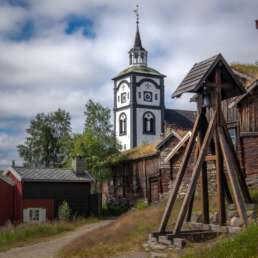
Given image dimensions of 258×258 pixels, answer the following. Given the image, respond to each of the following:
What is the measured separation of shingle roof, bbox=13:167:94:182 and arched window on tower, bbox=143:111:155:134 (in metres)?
44.0

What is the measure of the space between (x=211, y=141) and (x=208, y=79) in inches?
76.4

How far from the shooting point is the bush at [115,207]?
3928 centimetres

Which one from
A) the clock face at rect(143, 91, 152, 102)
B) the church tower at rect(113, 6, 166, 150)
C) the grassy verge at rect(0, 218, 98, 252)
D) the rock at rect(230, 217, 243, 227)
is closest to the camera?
the rock at rect(230, 217, 243, 227)

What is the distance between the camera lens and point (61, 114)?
63906mm

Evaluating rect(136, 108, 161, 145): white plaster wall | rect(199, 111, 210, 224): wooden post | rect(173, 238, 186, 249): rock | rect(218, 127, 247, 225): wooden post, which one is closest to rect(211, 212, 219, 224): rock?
rect(199, 111, 210, 224): wooden post

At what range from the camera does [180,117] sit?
3236 inches

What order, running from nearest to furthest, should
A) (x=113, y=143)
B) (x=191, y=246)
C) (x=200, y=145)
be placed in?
(x=191, y=246), (x=200, y=145), (x=113, y=143)

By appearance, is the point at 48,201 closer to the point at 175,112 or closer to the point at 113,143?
the point at 113,143

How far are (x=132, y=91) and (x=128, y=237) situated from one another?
6487cm

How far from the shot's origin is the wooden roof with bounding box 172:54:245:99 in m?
15.5

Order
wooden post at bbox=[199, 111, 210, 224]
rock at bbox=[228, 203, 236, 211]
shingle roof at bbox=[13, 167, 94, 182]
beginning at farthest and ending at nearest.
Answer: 1. shingle roof at bbox=[13, 167, 94, 182]
2. wooden post at bbox=[199, 111, 210, 224]
3. rock at bbox=[228, 203, 236, 211]

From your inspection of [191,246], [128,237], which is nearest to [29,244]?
[128,237]

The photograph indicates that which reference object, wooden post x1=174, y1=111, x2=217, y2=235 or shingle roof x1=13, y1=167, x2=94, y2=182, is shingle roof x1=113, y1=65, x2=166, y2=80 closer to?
shingle roof x1=13, y1=167, x2=94, y2=182

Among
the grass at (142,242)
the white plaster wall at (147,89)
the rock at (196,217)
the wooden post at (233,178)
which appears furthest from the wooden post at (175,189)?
the white plaster wall at (147,89)
